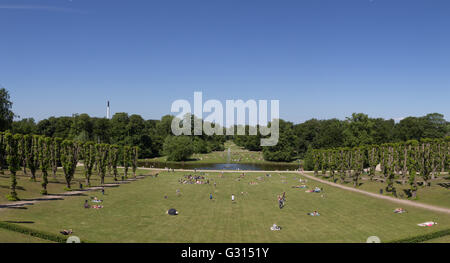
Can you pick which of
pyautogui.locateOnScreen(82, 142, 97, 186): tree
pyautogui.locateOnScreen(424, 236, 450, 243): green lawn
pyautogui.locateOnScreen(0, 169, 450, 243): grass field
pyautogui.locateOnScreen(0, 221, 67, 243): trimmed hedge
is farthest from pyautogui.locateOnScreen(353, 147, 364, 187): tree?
pyautogui.locateOnScreen(0, 221, 67, 243): trimmed hedge

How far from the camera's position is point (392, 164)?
6138 cm

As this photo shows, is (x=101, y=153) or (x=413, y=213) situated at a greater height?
(x=101, y=153)

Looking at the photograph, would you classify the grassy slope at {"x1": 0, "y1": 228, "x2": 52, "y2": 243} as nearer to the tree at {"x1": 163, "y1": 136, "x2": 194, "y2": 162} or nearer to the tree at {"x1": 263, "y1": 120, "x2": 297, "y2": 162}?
the tree at {"x1": 163, "y1": 136, "x2": 194, "y2": 162}

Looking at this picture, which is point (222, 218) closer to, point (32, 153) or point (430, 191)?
point (32, 153)

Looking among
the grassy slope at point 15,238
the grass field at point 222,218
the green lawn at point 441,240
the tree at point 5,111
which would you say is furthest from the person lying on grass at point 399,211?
the tree at point 5,111

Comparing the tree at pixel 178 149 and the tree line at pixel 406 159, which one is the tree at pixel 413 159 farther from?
the tree at pixel 178 149

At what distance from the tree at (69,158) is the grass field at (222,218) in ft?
12.7

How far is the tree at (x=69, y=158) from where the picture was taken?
5838 centimetres

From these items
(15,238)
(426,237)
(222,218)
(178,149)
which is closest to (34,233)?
(15,238)

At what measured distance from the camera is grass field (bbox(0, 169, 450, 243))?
107 ft

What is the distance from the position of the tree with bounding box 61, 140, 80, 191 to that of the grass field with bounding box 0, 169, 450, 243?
3.86 meters
